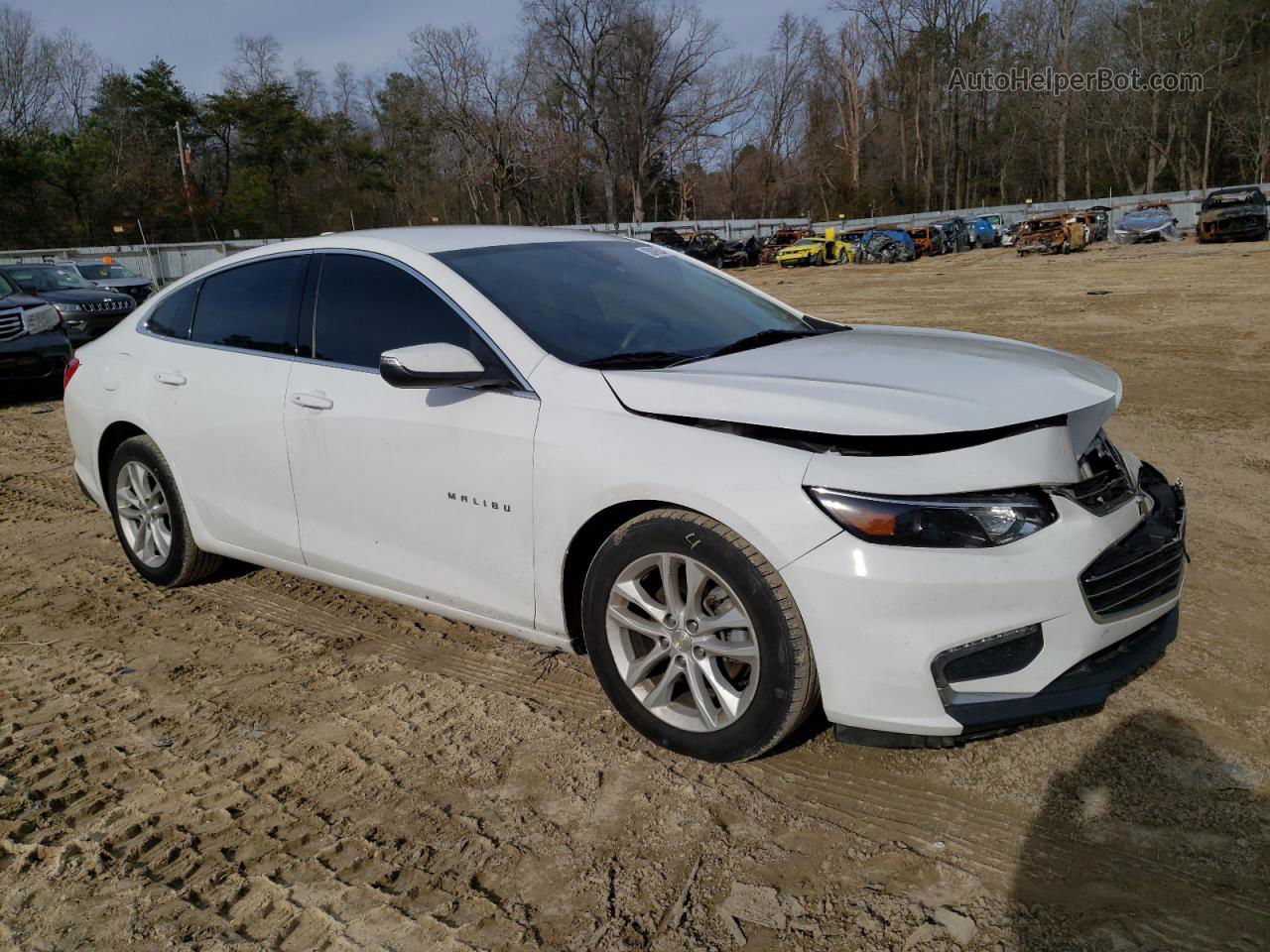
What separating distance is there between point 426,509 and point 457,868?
125 cm

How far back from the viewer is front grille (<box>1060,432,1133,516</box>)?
267 centimetres

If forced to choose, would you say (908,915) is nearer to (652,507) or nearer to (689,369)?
(652,507)

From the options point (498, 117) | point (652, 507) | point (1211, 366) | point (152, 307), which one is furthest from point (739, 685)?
point (498, 117)

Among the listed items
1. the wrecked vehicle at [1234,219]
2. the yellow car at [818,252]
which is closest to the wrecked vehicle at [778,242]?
the yellow car at [818,252]

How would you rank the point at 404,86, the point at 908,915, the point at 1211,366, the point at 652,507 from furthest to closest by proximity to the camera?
the point at 404,86, the point at 1211,366, the point at 652,507, the point at 908,915

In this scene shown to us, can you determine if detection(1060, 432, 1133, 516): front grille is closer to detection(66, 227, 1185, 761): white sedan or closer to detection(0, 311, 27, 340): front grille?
detection(66, 227, 1185, 761): white sedan

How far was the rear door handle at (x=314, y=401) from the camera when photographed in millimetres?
3600

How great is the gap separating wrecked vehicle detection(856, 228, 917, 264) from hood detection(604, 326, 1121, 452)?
1356 inches

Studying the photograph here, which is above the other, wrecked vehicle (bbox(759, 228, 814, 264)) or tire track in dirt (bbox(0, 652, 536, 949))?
wrecked vehicle (bbox(759, 228, 814, 264))

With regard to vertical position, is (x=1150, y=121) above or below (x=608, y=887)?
above

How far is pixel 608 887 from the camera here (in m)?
2.43

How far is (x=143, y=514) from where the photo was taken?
15.2 feet

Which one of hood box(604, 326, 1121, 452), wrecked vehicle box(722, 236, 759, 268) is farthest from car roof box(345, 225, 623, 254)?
wrecked vehicle box(722, 236, 759, 268)

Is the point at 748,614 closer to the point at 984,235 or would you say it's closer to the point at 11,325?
the point at 11,325
